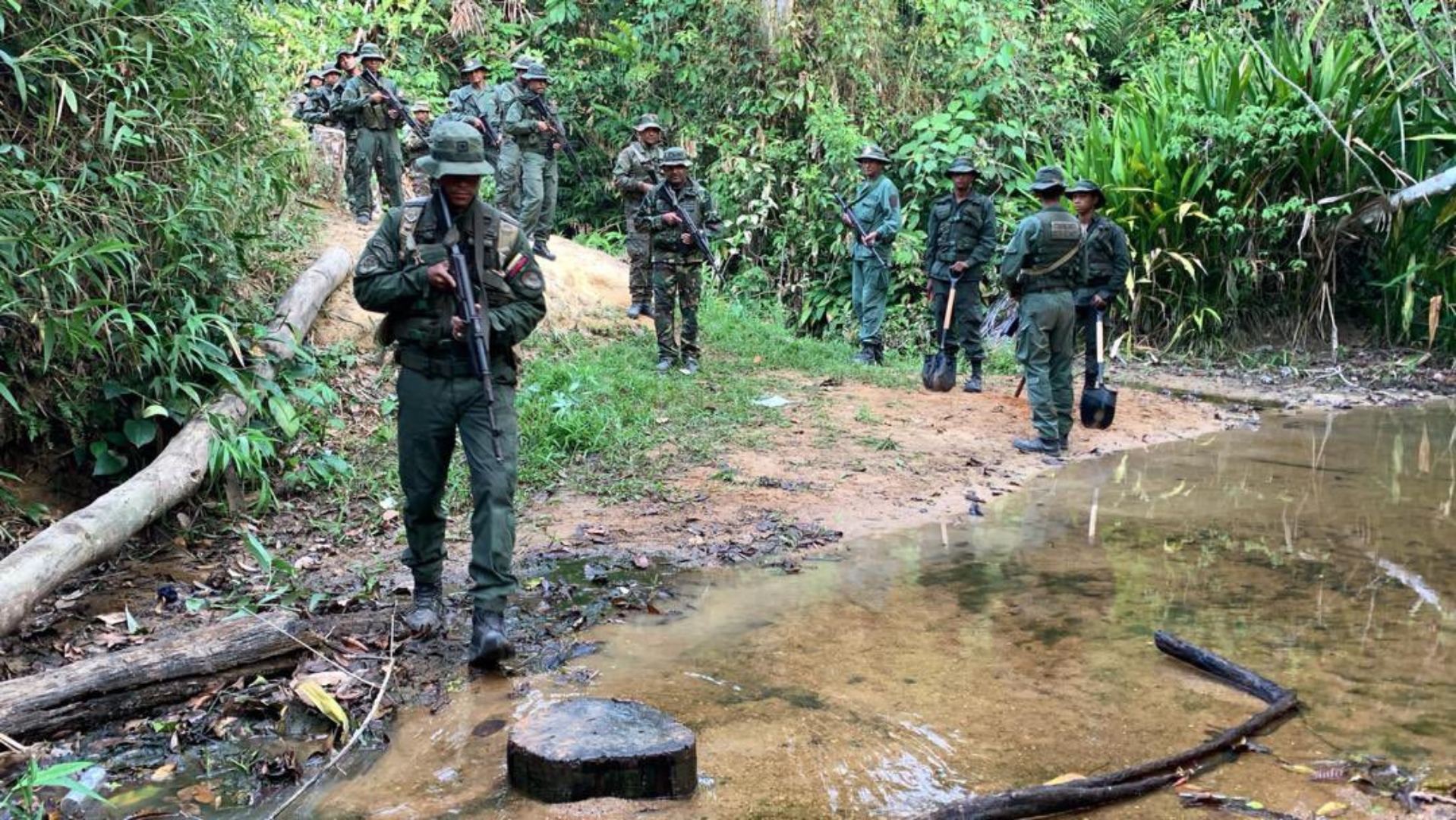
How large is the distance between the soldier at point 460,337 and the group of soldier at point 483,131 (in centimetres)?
613

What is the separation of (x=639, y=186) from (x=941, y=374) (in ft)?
10.4

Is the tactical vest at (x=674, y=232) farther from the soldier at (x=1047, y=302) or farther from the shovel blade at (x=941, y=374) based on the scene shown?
the soldier at (x=1047, y=302)

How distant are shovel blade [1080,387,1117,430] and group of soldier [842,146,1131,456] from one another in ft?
0.56

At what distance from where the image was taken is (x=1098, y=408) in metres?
8.63

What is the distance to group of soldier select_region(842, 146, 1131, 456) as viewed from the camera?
798 centimetres

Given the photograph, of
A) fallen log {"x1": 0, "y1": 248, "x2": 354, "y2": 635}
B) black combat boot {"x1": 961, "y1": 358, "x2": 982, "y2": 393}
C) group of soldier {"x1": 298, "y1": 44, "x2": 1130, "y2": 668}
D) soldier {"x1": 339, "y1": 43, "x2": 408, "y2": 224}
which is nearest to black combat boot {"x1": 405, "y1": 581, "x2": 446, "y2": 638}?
group of soldier {"x1": 298, "y1": 44, "x2": 1130, "y2": 668}

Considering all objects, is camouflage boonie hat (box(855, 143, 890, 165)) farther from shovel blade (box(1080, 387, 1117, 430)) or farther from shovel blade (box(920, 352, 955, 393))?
shovel blade (box(1080, 387, 1117, 430))

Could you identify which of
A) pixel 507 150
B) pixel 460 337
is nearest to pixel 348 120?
pixel 507 150

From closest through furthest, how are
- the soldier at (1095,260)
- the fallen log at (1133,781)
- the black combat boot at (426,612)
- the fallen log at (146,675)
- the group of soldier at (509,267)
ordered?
Result: the fallen log at (1133,781) → the fallen log at (146,675) → the group of soldier at (509,267) → the black combat boot at (426,612) → the soldier at (1095,260)

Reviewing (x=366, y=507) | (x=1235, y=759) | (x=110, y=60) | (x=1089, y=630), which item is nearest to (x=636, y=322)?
(x=366, y=507)

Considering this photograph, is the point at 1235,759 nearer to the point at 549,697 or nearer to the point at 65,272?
the point at 549,697

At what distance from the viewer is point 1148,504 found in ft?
21.8

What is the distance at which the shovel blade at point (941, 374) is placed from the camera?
31.2ft

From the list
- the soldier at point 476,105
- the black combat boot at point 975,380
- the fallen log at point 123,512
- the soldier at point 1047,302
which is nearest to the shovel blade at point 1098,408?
the soldier at point 1047,302
